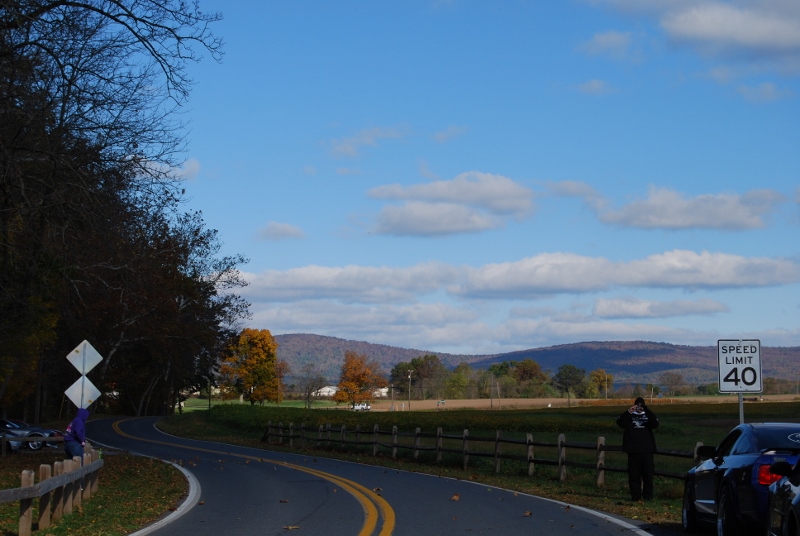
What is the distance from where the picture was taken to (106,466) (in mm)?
26547

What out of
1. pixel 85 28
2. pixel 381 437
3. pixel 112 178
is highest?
pixel 85 28

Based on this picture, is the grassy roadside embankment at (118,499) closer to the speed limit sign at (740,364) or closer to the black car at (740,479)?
the black car at (740,479)

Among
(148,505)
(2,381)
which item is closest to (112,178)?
(148,505)

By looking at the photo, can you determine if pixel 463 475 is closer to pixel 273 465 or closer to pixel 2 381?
pixel 273 465

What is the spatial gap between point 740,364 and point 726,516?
6.31 metres

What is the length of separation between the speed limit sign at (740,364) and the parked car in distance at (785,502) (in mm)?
7331

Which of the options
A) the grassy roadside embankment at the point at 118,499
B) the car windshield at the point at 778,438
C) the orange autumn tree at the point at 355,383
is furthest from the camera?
the orange autumn tree at the point at 355,383

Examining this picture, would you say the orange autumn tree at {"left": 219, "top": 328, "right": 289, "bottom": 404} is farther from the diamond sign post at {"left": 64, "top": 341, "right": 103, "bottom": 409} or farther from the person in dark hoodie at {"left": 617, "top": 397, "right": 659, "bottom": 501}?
the person in dark hoodie at {"left": 617, "top": 397, "right": 659, "bottom": 501}

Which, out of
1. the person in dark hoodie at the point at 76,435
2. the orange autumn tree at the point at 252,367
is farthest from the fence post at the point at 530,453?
the orange autumn tree at the point at 252,367

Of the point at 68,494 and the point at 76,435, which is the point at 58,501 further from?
the point at 76,435

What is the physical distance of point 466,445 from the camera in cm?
2780

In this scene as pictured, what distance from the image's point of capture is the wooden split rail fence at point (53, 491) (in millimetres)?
11469

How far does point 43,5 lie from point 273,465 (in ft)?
50.6

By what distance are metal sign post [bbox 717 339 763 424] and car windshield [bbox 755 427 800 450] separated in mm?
5211
